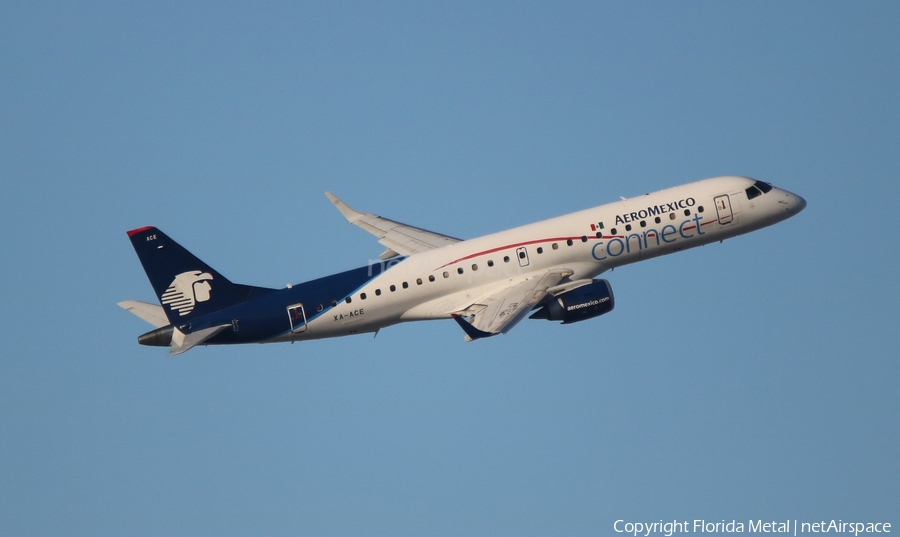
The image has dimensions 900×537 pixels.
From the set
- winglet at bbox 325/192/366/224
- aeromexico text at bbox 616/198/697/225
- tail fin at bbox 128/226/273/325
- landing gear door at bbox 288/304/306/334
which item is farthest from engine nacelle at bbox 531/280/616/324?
tail fin at bbox 128/226/273/325

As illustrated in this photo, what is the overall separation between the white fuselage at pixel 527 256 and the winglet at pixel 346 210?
14.3 m

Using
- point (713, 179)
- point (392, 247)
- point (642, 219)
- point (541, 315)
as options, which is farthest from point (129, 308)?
point (713, 179)

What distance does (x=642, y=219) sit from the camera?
90.1m

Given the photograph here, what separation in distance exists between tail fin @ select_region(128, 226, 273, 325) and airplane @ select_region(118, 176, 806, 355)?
0.23 feet

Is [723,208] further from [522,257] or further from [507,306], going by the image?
[507,306]

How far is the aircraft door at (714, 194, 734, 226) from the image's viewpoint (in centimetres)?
9131

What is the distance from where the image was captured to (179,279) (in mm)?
87438

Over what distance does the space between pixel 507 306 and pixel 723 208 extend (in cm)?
1805

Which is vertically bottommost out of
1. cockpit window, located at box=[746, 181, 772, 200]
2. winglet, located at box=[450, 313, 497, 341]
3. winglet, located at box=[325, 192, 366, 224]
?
winglet, located at box=[450, 313, 497, 341]

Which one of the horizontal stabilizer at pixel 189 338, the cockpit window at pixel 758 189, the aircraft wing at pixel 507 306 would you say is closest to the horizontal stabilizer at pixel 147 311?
the horizontal stabilizer at pixel 189 338

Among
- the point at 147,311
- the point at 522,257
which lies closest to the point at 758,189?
the point at 522,257

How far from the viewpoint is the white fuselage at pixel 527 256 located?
8819cm

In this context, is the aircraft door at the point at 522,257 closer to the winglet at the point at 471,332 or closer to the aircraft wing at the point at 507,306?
the aircraft wing at the point at 507,306

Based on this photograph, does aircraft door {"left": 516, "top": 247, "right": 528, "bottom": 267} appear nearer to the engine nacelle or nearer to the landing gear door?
the engine nacelle
